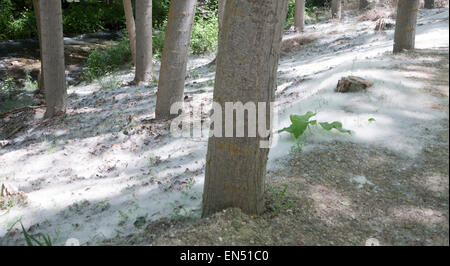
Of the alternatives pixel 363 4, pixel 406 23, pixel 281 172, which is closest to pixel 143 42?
pixel 406 23

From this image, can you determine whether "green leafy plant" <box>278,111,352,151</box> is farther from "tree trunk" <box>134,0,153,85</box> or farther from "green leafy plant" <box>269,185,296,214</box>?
"tree trunk" <box>134,0,153,85</box>

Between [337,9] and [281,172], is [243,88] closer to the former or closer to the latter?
[281,172]

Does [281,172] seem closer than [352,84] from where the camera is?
Yes

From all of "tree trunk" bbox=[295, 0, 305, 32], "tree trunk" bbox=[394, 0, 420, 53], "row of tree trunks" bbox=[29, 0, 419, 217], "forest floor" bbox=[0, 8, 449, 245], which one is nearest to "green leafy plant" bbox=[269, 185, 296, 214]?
"forest floor" bbox=[0, 8, 449, 245]

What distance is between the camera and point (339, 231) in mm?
2332

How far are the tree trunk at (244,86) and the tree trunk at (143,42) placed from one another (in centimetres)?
645

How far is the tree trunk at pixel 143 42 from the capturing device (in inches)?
332

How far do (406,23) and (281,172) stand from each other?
430 centimetres

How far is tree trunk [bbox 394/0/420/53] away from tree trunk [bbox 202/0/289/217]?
15.3 feet

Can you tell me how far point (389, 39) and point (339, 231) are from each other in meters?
8.35

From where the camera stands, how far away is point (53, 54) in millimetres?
6949

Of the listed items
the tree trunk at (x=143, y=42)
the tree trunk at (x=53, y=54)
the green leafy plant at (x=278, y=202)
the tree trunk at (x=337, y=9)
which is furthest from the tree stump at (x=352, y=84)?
the tree trunk at (x=337, y=9)

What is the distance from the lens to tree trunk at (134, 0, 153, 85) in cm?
844

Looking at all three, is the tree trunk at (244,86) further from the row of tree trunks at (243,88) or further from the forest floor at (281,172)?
the forest floor at (281,172)
